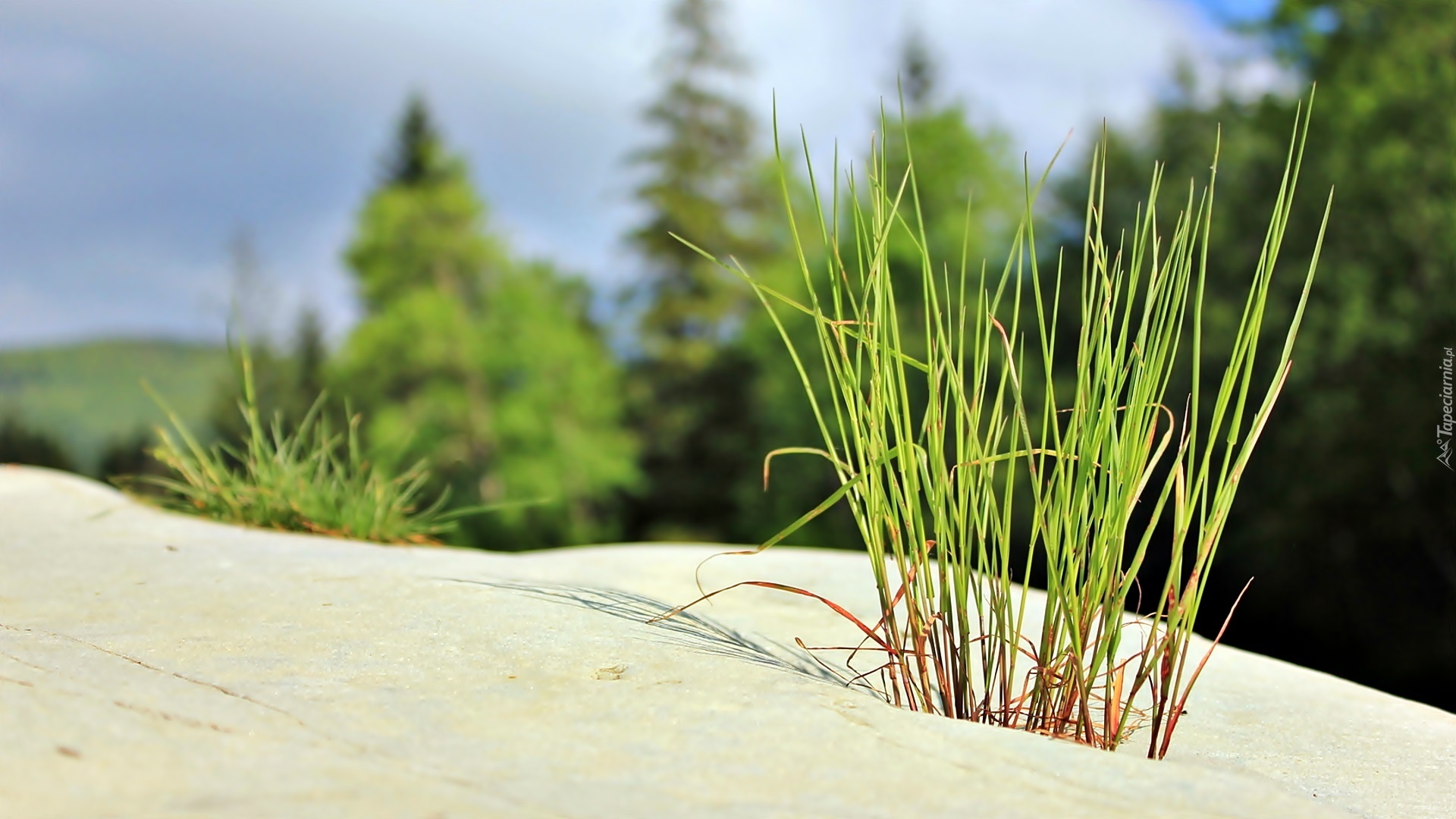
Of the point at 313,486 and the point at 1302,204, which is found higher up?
the point at 1302,204

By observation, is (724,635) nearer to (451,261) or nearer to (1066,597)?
(1066,597)

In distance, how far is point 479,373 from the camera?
2197 cm

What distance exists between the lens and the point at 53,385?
26.4m

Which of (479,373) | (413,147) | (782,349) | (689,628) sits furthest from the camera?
(413,147)

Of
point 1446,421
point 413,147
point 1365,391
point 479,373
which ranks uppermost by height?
point 413,147

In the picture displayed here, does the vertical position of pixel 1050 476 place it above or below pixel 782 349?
below

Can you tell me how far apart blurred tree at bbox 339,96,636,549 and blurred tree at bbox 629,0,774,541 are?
962 mm

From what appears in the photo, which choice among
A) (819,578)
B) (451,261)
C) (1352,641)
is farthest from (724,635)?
(451,261)

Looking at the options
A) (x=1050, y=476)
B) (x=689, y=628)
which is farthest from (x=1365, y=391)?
(x=689, y=628)

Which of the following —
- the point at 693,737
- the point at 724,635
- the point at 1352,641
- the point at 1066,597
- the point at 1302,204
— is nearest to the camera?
the point at 693,737

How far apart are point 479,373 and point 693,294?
4.75 m

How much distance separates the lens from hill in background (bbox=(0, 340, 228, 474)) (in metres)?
20.4

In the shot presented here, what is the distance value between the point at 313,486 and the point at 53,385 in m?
27.6

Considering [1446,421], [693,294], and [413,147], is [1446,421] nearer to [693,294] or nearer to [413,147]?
[693,294]
